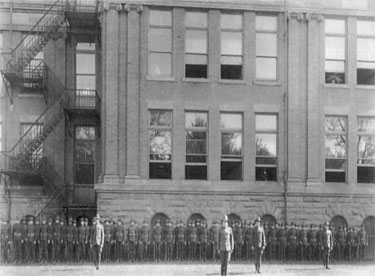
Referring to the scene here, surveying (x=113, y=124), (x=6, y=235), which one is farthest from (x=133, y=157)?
(x=6, y=235)

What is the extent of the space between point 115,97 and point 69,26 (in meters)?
5.00

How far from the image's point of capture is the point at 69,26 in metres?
28.3

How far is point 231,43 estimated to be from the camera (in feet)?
87.6

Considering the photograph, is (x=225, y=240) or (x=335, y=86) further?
(x=335, y=86)

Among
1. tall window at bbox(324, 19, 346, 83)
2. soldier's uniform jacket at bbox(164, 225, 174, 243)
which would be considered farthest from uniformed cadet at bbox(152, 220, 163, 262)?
tall window at bbox(324, 19, 346, 83)

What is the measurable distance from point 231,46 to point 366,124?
6.92 m

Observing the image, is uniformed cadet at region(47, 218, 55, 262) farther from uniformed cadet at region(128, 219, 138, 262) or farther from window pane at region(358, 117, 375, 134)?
window pane at region(358, 117, 375, 134)

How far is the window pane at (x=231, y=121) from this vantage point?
26453 millimetres

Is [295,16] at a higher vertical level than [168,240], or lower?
higher

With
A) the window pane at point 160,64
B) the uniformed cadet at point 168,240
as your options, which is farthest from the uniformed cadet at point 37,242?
the window pane at point 160,64

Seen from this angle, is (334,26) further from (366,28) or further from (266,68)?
(266,68)

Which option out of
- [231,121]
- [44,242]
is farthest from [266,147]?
[44,242]

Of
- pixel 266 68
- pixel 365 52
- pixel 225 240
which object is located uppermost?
pixel 365 52

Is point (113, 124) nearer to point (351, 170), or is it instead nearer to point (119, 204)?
point (119, 204)
